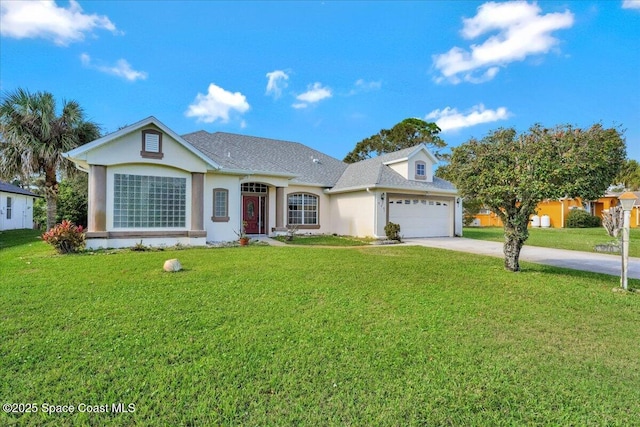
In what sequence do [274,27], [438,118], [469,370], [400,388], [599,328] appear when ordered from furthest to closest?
[438,118] → [274,27] → [599,328] → [469,370] → [400,388]

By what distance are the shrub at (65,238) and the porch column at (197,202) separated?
383 cm

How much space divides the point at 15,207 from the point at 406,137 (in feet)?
119

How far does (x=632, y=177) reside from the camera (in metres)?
45.4

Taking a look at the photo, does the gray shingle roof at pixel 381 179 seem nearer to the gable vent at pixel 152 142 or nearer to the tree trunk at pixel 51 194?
the gable vent at pixel 152 142

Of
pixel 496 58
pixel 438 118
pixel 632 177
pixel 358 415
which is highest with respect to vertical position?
pixel 438 118

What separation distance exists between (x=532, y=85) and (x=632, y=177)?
Result: 43768 mm

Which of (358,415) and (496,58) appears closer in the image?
(358,415)

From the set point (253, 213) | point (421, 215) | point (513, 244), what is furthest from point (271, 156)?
point (513, 244)

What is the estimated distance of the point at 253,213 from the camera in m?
17.0

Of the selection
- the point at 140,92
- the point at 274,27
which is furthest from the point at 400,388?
the point at 140,92

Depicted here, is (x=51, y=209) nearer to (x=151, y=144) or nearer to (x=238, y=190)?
(x=151, y=144)

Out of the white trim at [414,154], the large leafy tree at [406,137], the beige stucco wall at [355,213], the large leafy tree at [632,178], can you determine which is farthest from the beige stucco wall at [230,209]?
the large leafy tree at [632,178]

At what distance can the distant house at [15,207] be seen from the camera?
2277 centimetres

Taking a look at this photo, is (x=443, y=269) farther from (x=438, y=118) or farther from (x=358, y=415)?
(x=438, y=118)
